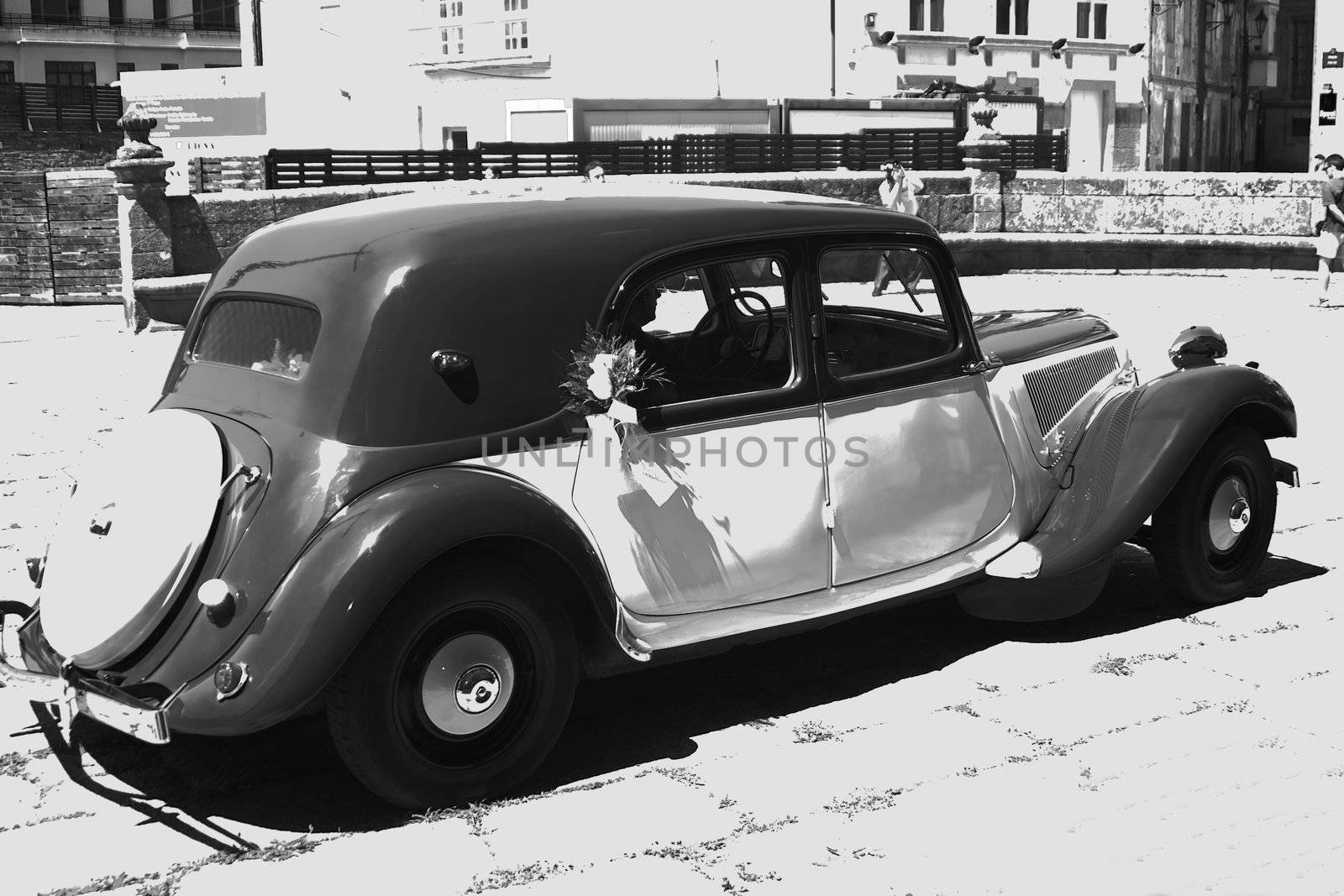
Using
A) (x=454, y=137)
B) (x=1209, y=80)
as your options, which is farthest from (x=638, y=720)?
(x=1209, y=80)

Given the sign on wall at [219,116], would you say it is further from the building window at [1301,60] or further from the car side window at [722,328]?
the building window at [1301,60]

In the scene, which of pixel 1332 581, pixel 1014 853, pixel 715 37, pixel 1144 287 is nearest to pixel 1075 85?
pixel 715 37

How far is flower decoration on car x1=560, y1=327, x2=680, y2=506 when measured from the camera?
4418 mm


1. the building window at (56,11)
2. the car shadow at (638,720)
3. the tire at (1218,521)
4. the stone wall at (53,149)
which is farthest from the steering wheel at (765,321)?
the building window at (56,11)

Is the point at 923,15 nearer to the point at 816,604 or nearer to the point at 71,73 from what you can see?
the point at 71,73

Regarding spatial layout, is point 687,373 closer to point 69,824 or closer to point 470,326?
point 470,326

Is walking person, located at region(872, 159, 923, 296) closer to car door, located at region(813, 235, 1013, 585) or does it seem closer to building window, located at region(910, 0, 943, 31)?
car door, located at region(813, 235, 1013, 585)

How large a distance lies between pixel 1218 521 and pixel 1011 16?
42549 mm

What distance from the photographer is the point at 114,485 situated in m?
4.39

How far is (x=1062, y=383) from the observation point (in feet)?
19.4

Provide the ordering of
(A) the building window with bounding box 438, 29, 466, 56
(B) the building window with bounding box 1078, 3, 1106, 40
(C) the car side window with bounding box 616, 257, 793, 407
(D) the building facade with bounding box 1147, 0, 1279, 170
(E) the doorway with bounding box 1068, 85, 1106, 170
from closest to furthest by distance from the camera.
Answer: (C) the car side window with bounding box 616, 257, 793, 407
(A) the building window with bounding box 438, 29, 466, 56
(B) the building window with bounding box 1078, 3, 1106, 40
(E) the doorway with bounding box 1068, 85, 1106, 170
(D) the building facade with bounding box 1147, 0, 1279, 170

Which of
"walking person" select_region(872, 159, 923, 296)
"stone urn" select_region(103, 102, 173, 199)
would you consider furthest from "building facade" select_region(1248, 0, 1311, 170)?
"stone urn" select_region(103, 102, 173, 199)

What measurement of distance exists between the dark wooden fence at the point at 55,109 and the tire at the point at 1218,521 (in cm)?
4486

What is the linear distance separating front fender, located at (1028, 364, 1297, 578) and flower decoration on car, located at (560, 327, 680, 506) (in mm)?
1651
